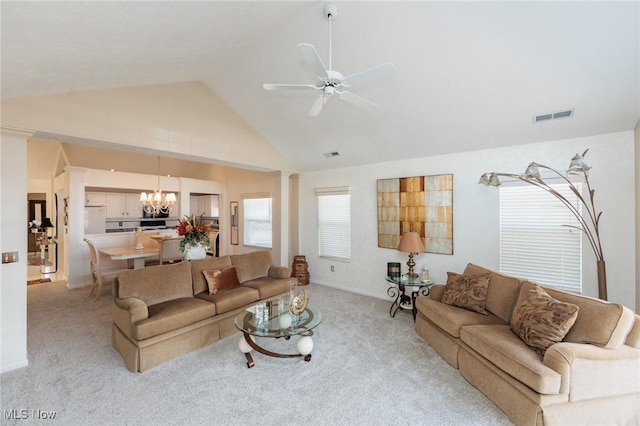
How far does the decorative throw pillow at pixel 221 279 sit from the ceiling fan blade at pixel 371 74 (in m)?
2.99

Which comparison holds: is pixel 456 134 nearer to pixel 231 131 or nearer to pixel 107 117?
pixel 231 131

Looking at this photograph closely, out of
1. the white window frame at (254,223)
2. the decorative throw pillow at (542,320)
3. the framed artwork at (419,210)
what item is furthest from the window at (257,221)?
the decorative throw pillow at (542,320)

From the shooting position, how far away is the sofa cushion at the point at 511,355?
1.90 meters

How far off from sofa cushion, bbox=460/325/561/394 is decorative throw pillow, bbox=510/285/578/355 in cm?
8

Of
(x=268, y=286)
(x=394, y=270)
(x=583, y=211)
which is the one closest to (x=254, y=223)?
(x=268, y=286)

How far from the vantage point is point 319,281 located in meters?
6.13

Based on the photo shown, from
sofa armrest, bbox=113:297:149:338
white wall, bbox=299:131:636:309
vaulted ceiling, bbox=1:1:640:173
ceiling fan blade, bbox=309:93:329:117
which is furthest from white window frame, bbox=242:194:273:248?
ceiling fan blade, bbox=309:93:329:117

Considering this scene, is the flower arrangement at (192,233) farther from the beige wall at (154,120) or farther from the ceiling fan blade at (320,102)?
the ceiling fan blade at (320,102)

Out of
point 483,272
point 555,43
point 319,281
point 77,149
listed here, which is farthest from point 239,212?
point 555,43

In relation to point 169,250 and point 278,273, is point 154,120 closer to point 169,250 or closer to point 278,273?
point 278,273

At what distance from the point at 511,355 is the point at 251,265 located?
3508 mm

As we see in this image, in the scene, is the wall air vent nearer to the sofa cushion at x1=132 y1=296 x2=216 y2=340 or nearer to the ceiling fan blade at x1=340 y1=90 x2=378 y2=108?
the ceiling fan blade at x1=340 y1=90 x2=378 y2=108

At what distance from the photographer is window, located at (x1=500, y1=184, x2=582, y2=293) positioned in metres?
3.52

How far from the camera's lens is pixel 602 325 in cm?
204
